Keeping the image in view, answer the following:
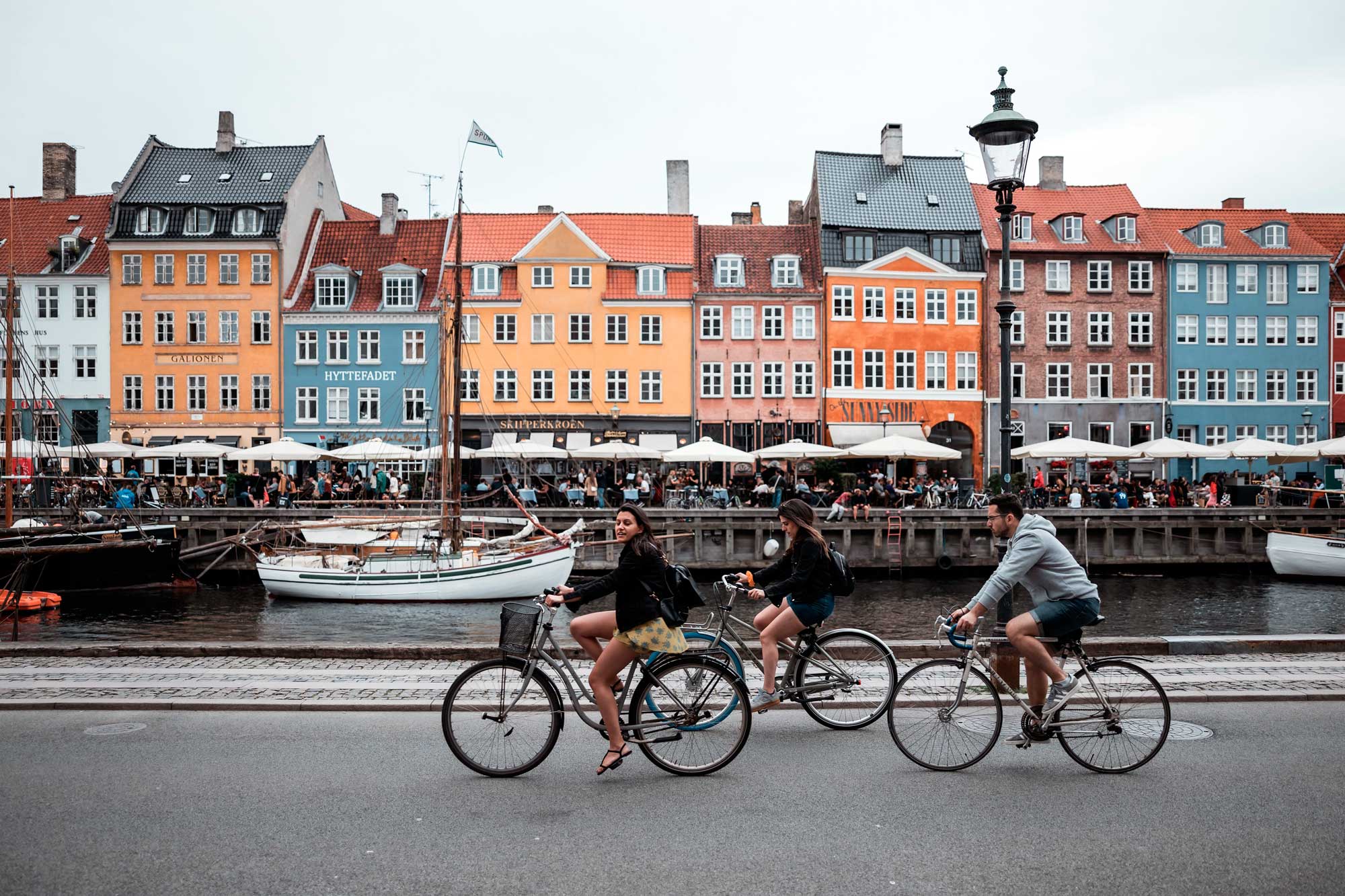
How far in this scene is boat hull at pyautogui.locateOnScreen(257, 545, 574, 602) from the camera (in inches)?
955

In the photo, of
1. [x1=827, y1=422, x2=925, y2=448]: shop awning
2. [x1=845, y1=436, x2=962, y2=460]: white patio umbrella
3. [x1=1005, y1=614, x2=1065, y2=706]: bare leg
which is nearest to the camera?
[x1=1005, y1=614, x2=1065, y2=706]: bare leg

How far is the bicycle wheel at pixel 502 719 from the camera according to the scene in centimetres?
678

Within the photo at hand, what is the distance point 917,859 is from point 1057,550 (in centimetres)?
242

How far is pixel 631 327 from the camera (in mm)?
45688

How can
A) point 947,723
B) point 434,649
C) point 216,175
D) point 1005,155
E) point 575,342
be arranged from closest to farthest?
1. point 947,723
2. point 1005,155
3. point 434,649
4. point 575,342
5. point 216,175

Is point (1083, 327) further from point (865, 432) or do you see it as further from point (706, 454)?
point (706, 454)

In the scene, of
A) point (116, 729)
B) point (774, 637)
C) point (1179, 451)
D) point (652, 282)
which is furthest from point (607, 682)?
point (652, 282)

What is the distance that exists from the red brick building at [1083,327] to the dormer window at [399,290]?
23.8 m

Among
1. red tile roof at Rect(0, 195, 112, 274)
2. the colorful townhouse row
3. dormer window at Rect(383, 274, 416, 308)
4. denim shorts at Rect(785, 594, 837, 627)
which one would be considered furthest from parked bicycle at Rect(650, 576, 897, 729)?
red tile roof at Rect(0, 195, 112, 274)

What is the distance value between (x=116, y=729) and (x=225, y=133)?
46.6 metres

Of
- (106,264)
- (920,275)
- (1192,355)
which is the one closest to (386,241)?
(106,264)

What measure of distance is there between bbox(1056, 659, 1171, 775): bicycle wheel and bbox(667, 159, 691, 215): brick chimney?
145 feet

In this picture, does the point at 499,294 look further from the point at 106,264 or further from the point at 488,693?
the point at 488,693

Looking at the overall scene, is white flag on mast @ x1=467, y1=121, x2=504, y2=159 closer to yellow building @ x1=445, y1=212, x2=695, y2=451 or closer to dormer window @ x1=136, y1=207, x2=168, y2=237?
yellow building @ x1=445, y1=212, x2=695, y2=451
